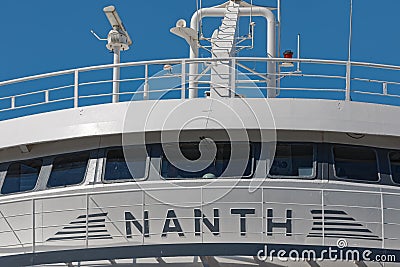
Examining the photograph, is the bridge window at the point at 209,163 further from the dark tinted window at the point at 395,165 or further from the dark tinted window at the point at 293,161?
the dark tinted window at the point at 395,165

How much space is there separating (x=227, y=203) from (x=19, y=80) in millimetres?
5119

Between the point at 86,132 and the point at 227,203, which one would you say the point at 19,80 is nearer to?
the point at 86,132

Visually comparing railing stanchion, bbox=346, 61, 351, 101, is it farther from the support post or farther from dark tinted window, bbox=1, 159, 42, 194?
dark tinted window, bbox=1, 159, 42, 194

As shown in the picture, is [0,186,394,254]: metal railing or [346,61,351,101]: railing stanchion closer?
[0,186,394,254]: metal railing

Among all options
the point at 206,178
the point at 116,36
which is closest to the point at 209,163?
the point at 206,178

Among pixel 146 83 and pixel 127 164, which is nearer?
pixel 127 164

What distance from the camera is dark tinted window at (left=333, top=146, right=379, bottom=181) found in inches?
606

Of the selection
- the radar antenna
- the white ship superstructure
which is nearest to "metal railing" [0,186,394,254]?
the white ship superstructure

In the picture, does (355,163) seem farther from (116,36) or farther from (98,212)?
(116,36)

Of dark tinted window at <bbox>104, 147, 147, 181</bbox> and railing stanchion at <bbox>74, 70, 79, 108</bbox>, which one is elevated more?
railing stanchion at <bbox>74, 70, 79, 108</bbox>

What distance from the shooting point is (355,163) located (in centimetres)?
1555

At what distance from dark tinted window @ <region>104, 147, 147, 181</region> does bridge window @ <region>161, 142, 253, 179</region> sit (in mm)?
356

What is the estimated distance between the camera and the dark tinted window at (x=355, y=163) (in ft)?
50.5

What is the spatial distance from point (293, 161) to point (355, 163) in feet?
3.35
